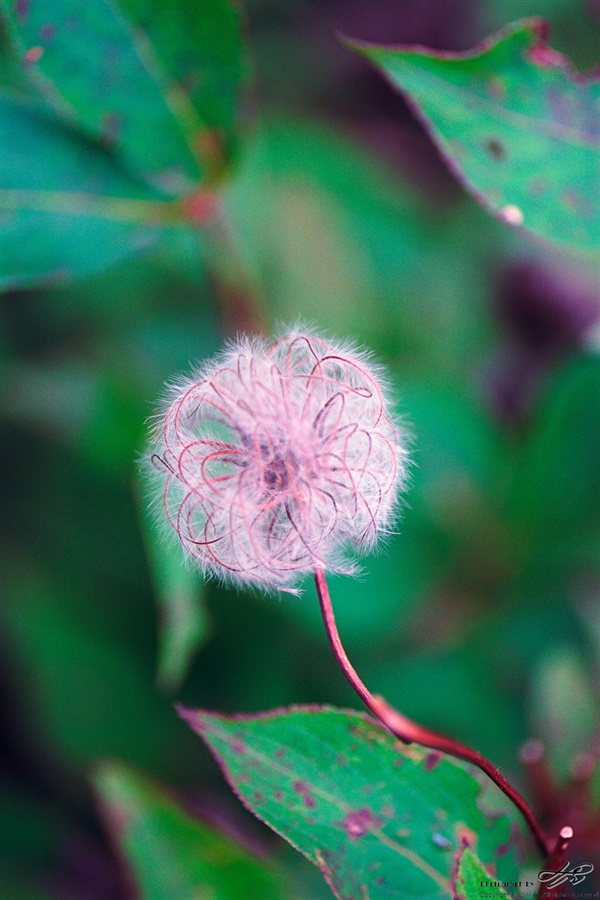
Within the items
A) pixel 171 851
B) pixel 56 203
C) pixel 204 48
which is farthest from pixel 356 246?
pixel 171 851

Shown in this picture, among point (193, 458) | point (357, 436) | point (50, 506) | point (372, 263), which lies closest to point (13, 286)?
point (193, 458)

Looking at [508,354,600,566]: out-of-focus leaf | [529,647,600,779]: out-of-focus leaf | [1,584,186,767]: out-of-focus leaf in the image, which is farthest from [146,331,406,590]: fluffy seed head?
[1,584,186,767]: out-of-focus leaf

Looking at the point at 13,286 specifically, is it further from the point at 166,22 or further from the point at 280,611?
the point at 280,611

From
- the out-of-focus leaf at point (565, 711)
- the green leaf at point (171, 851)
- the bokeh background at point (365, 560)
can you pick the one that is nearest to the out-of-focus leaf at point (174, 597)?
the bokeh background at point (365, 560)

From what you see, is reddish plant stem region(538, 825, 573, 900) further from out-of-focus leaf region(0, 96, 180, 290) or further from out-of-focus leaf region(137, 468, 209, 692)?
out-of-focus leaf region(0, 96, 180, 290)

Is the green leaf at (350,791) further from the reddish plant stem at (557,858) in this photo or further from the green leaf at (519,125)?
the green leaf at (519,125)

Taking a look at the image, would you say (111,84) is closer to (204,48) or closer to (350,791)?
(204,48)

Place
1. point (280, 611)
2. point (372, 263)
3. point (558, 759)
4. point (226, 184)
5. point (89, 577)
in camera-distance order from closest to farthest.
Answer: point (558, 759)
point (226, 184)
point (280, 611)
point (89, 577)
point (372, 263)
